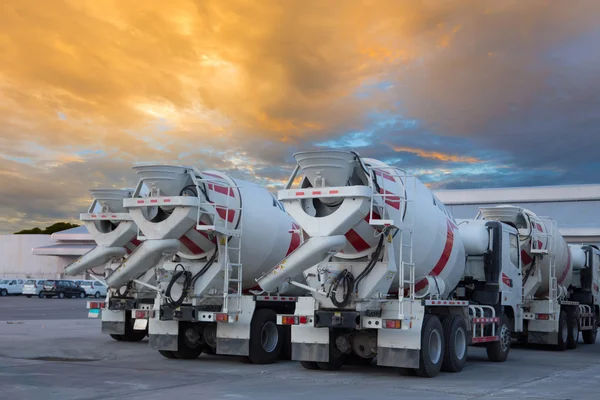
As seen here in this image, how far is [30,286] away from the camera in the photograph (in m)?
58.3

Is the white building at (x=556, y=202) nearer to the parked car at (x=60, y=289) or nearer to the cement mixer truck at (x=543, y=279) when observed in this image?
the parked car at (x=60, y=289)

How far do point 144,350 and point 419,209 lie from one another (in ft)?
27.1

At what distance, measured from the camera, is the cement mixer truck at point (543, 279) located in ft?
68.3

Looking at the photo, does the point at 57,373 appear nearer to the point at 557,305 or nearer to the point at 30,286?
the point at 557,305

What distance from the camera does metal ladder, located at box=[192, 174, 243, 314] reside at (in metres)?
16.2

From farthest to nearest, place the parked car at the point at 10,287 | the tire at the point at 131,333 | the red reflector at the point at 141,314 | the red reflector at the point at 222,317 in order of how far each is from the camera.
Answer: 1. the parked car at the point at 10,287
2. the tire at the point at 131,333
3. the red reflector at the point at 141,314
4. the red reflector at the point at 222,317

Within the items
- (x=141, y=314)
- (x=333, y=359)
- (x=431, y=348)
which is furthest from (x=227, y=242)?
(x=431, y=348)

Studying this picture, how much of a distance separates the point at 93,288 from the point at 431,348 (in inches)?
1949

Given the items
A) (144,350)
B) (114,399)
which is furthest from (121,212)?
(114,399)

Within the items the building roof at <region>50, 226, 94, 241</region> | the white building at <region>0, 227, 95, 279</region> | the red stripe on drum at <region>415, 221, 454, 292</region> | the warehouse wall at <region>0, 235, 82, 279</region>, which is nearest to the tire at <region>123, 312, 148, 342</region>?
the red stripe on drum at <region>415, 221, 454, 292</region>

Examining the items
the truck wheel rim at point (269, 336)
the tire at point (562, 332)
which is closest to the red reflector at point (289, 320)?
the truck wheel rim at point (269, 336)

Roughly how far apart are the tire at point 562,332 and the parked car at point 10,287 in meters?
49.8

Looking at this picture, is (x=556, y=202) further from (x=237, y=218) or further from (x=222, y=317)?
(x=222, y=317)

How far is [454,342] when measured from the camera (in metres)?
15.2
